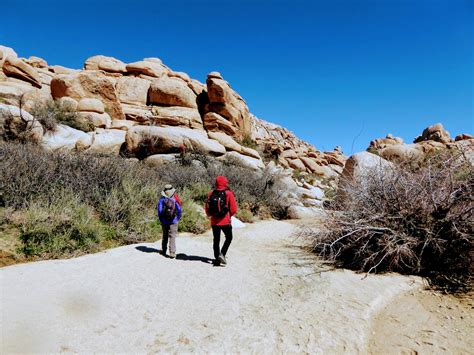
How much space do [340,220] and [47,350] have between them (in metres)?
4.74

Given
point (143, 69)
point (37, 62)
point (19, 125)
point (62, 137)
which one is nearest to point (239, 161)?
point (62, 137)

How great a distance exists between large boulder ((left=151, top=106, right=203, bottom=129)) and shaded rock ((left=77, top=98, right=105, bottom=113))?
3.73 metres

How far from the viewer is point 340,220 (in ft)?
17.9

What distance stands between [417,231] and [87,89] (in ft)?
79.1

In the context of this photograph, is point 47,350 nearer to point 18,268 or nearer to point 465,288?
point 18,268

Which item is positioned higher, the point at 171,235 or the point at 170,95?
the point at 170,95

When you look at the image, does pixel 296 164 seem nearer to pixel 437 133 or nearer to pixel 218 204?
pixel 218 204

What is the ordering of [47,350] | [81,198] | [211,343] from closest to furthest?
[47,350] < [211,343] < [81,198]

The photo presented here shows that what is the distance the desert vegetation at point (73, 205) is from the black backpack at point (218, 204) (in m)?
2.36

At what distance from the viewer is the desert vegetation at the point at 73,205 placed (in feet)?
17.0

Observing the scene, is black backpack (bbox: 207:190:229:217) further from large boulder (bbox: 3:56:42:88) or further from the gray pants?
large boulder (bbox: 3:56:42:88)

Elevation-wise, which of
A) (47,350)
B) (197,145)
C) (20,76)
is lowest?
(47,350)

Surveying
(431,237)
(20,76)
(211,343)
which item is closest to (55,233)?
(211,343)

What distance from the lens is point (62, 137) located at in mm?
14516
